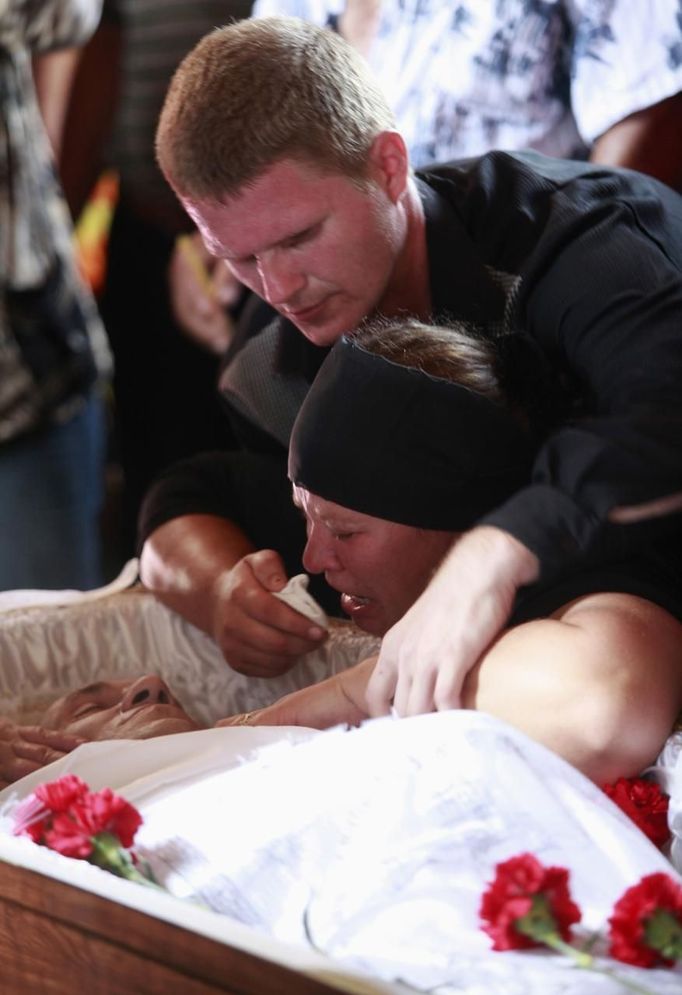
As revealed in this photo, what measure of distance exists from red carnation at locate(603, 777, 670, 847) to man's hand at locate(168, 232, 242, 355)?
540 millimetres

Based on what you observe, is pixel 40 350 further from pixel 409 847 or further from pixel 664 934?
pixel 664 934

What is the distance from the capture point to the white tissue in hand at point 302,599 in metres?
0.93

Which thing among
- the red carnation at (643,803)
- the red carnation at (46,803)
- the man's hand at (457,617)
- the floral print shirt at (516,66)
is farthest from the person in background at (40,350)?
the red carnation at (643,803)

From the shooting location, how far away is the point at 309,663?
0.98 m

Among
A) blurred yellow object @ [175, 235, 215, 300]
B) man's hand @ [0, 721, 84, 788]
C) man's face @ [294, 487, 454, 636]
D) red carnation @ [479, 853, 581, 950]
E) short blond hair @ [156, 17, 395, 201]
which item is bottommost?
man's hand @ [0, 721, 84, 788]

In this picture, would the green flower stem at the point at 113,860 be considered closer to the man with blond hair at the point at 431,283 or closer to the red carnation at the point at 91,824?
the red carnation at the point at 91,824

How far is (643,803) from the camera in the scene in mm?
753

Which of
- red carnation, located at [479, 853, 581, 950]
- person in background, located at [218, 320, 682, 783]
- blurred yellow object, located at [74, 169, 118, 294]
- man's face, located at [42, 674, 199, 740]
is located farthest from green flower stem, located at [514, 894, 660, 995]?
blurred yellow object, located at [74, 169, 118, 294]

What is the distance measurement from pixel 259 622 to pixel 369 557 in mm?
160

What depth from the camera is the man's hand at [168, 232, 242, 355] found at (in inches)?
45.7

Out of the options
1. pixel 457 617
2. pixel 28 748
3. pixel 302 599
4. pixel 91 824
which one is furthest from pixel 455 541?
pixel 28 748

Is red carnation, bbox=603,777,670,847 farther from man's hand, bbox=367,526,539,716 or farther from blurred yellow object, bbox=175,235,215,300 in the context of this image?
blurred yellow object, bbox=175,235,215,300

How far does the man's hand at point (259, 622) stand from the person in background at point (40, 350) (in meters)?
0.22

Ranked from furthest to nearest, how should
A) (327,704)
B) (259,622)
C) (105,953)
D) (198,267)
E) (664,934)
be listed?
(198,267)
(259,622)
(327,704)
(105,953)
(664,934)
